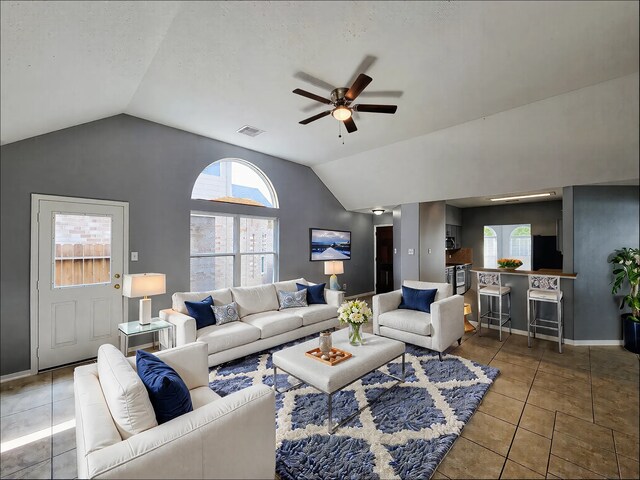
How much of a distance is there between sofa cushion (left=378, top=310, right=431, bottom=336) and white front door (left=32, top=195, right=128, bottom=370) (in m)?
3.23

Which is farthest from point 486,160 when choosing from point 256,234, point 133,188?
point 133,188

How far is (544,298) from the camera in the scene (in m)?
3.70

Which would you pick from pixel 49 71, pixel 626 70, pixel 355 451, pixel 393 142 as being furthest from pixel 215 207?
pixel 626 70

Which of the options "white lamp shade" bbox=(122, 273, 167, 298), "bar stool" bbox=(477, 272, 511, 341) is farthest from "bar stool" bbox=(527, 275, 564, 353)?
"white lamp shade" bbox=(122, 273, 167, 298)

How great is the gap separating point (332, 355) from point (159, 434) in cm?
148

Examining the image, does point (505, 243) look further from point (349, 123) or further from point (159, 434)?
point (159, 434)

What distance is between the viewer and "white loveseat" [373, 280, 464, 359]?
10.9ft

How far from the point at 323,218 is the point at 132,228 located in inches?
133

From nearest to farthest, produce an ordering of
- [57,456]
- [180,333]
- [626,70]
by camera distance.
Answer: [626,70], [57,456], [180,333]

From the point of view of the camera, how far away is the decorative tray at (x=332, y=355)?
2.44 m

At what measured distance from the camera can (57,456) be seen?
74.0 inches

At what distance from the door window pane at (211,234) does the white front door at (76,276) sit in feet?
2.99

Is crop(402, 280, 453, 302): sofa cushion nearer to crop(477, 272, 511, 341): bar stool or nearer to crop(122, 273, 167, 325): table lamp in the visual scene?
crop(477, 272, 511, 341): bar stool

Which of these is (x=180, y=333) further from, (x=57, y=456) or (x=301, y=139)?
(x=301, y=139)
